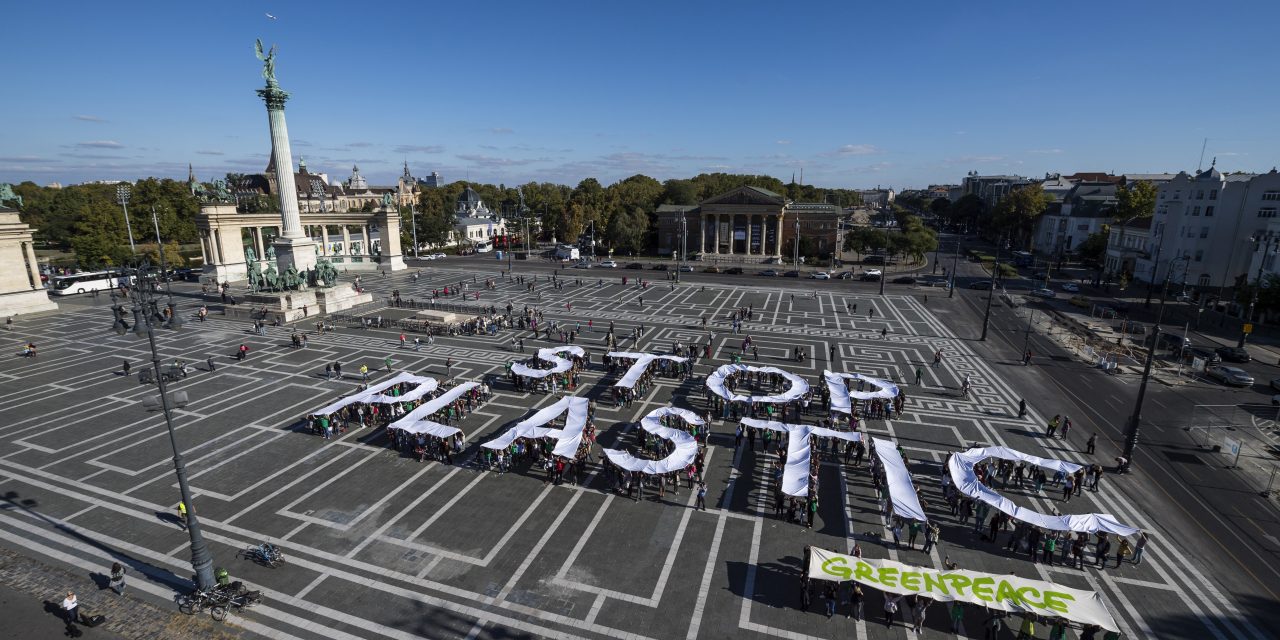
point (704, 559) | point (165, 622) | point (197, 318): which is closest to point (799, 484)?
point (704, 559)

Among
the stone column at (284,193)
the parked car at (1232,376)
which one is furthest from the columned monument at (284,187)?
the parked car at (1232,376)

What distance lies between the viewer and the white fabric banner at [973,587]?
14.6 metres

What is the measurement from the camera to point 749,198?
9606cm

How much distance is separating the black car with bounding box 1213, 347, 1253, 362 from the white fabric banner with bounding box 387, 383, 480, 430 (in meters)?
52.4

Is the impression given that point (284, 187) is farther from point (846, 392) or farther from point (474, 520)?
point (846, 392)

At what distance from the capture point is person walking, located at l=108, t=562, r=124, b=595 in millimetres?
16295

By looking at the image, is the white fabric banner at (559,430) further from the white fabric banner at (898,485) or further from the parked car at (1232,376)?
the parked car at (1232,376)

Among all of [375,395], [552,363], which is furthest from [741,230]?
[375,395]

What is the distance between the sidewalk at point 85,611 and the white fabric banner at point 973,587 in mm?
16699

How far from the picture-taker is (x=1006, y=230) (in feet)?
410

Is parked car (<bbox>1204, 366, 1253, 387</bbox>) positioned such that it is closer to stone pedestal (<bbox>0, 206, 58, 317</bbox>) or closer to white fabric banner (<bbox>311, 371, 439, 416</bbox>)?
white fabric banner (<bbox>311, 371, 439, 416</bbox>)

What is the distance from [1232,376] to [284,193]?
78.3 meters

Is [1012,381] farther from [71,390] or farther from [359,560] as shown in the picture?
[71,390]

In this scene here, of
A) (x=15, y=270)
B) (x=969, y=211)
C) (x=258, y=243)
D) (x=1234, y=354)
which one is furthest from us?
(x=969, y=211)
